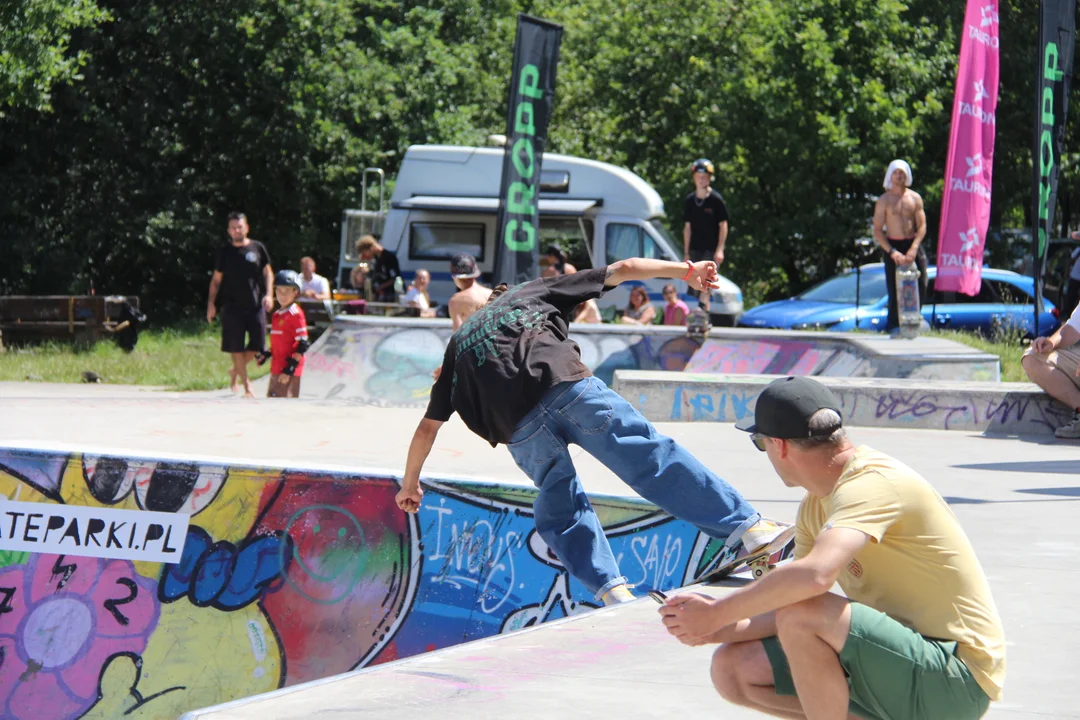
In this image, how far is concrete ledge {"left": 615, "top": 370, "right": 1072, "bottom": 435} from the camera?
9.62 m

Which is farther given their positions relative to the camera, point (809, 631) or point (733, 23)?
point (733, 23)

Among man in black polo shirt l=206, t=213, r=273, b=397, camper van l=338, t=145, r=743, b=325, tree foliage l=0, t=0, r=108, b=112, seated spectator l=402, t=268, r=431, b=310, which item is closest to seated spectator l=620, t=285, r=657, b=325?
camper van l=338, t=145, r=743, b=325

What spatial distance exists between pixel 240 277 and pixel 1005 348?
805cm

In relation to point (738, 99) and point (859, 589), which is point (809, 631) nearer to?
point (859, 589)

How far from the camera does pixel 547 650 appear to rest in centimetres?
404

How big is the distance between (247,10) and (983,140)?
15.0 metres

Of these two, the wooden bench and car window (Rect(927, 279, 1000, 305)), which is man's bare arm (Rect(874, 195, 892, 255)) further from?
the wooden bench

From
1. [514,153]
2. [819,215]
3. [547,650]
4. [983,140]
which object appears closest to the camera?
[547,650]

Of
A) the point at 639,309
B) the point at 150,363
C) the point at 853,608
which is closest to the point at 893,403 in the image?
the point at 639,309

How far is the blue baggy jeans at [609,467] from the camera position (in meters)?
4.81

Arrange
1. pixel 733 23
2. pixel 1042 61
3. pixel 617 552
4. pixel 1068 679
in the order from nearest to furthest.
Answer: pixel 1068 679, pixel 617 552, pixel 1042 61, pixel 733 23

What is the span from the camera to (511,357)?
4.84 meters

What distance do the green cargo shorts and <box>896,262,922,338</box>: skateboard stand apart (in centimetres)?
954

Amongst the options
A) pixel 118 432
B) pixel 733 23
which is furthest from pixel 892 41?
pixel 118 432
